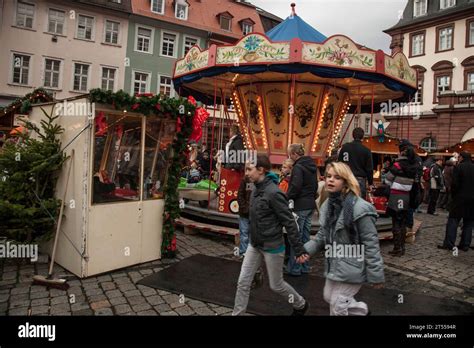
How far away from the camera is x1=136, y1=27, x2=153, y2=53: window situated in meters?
26.6

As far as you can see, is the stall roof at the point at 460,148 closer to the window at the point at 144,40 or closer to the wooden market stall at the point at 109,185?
the wooden market stall at the point at 109,185

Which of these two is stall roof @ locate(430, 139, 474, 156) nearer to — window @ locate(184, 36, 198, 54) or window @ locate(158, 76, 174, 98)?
window @ locate(158, 76, 174, 98)

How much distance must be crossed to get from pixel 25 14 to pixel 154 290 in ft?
81.6

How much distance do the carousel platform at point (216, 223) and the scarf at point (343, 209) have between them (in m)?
3.95

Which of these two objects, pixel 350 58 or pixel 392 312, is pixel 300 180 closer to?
pixel 392 312

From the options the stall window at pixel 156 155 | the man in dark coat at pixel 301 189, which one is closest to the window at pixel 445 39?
the man in dark coat at pixel 301 189

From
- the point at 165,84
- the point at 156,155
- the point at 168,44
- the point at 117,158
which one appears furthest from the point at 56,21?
the point at 117,158

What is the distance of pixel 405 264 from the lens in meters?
6.23

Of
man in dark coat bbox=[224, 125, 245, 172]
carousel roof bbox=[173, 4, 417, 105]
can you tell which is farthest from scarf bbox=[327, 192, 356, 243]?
carousel roof bbox=[173, 4, 417, 105]

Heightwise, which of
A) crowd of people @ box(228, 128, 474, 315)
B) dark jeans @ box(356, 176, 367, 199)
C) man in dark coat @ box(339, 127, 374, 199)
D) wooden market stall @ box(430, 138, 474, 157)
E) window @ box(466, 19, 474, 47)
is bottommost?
crowd of people @ box(228, 128, 474, 315)

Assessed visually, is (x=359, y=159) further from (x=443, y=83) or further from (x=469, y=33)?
(x=469, y=33)

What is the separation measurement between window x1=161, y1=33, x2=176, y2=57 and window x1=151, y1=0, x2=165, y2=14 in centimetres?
185

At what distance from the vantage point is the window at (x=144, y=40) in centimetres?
2660
